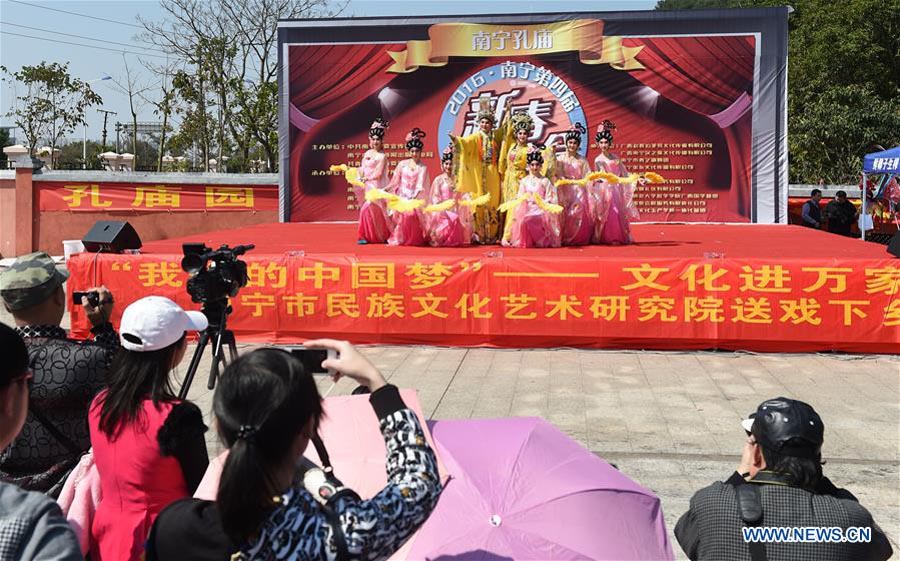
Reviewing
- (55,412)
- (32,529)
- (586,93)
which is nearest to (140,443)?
(55,412)

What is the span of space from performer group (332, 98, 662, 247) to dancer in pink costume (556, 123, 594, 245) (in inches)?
0.4

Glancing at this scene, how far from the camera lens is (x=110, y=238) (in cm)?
809

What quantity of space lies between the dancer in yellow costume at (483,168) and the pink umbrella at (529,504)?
25.6 ft

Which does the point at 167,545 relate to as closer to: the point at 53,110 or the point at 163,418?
the point at 163,418

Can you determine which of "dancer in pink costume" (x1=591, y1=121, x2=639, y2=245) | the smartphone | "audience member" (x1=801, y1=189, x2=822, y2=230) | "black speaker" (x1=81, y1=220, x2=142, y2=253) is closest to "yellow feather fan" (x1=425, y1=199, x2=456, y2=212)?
"dancer in pink costume" (x1=591, y1=121, x2=639, y2=245)

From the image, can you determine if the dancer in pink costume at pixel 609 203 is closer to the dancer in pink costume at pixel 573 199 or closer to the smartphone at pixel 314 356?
the dancer in pink costume at pixel 573 199

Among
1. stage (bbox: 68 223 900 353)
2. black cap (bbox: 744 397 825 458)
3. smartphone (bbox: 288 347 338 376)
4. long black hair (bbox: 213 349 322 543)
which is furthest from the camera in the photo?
stage (bbox: 68 223 900 353)

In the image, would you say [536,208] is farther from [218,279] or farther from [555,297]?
[218,279]

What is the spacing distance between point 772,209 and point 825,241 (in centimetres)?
417

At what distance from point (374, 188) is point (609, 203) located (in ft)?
8.62

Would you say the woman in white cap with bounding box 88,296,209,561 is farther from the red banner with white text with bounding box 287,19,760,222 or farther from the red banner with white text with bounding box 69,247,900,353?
the red banner with white text with bounding box 287,19,760,222

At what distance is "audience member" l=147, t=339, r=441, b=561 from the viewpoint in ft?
4.94

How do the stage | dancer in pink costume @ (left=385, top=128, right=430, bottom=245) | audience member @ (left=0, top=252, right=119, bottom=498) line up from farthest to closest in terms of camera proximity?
dancer in pink costume @ (left=385, top=128, right=430, bottom=245), the stage, audience member @ (left=0, top=252, right=119, bottom=498)

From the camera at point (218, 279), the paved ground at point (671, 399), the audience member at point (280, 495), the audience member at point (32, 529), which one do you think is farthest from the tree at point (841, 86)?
the audience member at point (32, 529)
